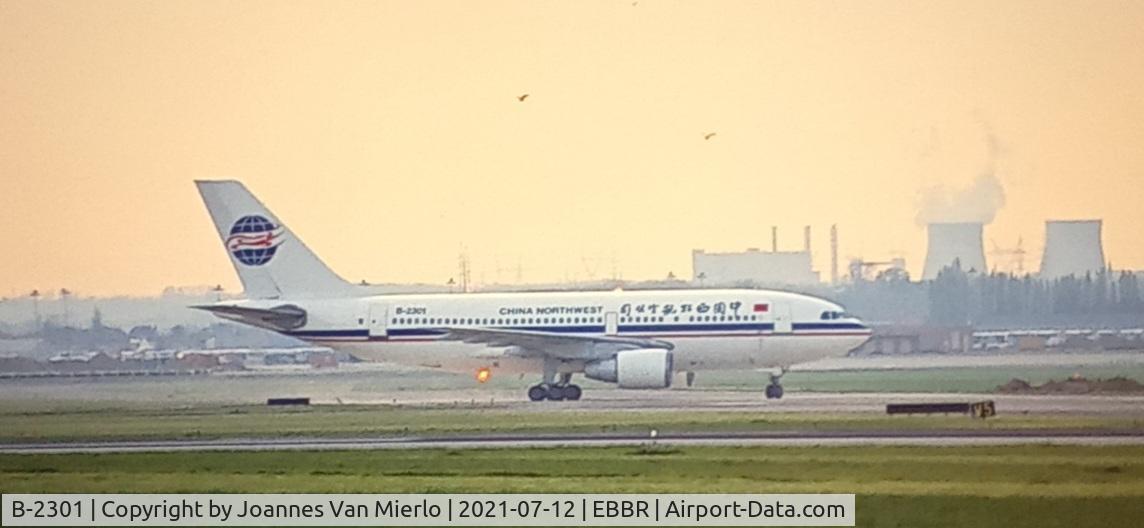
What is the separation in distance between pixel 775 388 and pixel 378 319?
4573 mm

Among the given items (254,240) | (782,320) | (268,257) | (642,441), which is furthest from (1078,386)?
(254,240)

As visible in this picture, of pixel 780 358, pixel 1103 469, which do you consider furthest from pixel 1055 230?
pixel 1103 469

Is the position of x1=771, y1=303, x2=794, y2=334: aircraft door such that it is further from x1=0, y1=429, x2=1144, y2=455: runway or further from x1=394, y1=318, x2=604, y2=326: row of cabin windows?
x1=0, y1=429, x2=1144, y2=455: runway

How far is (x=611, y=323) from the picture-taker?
2166 cm

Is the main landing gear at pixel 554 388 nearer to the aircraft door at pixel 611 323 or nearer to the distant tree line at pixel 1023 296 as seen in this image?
the aircraft door at pixel 611 323

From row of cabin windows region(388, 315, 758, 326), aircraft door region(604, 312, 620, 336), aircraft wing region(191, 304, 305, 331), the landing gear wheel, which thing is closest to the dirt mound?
row of cabin windows region(388, 315, 758, 326)

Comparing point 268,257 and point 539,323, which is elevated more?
point 268,257

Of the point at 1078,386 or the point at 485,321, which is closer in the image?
the point at 1078,386

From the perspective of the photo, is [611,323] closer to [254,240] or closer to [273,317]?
[273,317]

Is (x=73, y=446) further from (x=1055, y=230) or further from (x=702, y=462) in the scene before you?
(x=1055, y=230)

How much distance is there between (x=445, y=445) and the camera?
55.3ft

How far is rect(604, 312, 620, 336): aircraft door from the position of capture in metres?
21.6

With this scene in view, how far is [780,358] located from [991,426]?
14.9 feet

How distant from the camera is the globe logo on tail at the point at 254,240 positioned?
854 inches
